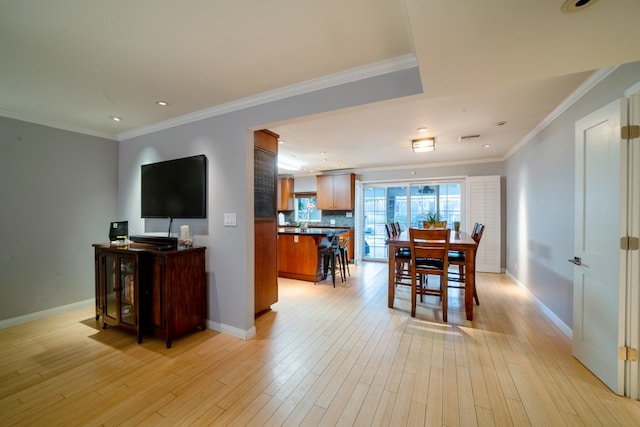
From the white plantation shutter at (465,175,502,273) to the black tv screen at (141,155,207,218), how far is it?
543 cm

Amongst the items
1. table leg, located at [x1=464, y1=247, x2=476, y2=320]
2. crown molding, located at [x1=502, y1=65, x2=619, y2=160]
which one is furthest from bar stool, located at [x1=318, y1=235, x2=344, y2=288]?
crown molding, located at [x1=502, y1=65, x2=619, y2=160]

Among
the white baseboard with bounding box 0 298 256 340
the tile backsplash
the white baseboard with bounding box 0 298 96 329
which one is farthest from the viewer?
the tile backsplash

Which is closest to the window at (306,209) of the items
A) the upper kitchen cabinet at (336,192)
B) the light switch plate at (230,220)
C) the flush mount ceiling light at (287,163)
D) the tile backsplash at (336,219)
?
the tile backsplash at (336,219)

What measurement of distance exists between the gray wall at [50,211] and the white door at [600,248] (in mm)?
5735

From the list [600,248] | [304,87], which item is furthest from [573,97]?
[304,87]

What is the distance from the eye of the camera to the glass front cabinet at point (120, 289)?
257cm

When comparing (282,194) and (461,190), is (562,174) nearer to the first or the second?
(461,190)

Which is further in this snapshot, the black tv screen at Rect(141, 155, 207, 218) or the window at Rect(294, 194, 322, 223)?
the window at Rect(294, 194, 322, 223)

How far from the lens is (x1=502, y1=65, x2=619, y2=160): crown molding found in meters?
2.09

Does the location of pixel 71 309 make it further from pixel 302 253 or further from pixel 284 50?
pixel 284 50

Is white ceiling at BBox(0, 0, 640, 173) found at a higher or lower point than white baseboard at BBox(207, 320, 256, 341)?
higher

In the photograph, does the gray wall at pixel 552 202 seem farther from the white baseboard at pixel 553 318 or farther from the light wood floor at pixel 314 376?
the light wood floor at pixel 314 376

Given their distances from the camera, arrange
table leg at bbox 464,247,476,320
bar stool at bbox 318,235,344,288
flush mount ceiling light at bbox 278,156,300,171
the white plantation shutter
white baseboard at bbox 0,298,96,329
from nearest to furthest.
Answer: white baseboard at bbox 0,298,96,329, table leg at bbox 464,247,476,320, bar stool at bbox 318,235,344,288, the white plantation shutter, flush mount ceiling light at bbox 278,156,300,171

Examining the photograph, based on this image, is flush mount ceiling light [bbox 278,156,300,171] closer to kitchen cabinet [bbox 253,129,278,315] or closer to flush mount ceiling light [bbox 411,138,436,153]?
kitchen cabinet [bbox 253,129,278,315]
